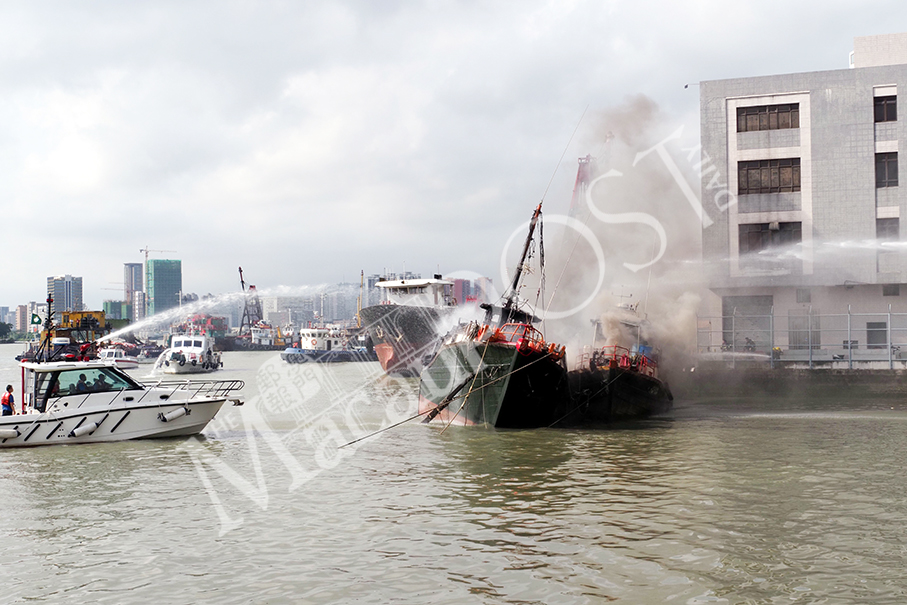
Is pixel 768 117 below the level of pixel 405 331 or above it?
above

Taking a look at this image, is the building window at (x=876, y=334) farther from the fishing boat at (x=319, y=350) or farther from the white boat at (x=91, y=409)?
the fishing boat at (x=319, y=350)

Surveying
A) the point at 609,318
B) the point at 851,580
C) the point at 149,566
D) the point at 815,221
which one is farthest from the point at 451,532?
the point at 815,221

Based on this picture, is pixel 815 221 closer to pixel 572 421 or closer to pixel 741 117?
pixel 741 117

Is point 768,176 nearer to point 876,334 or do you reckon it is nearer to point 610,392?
point 876,334

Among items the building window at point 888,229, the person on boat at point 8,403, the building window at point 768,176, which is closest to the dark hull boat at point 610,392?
the person on boat at point 8,403

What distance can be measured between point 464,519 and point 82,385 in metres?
16.7

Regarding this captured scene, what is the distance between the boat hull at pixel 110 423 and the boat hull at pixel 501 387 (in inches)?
356

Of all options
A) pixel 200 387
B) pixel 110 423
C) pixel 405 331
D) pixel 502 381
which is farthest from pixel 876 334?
pixel 110 423

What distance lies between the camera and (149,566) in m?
13.2

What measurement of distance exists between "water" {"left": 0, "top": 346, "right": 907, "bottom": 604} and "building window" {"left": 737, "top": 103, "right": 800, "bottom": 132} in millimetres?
31965

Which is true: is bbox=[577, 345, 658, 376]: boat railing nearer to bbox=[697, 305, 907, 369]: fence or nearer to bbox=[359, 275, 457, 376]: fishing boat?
bbox=[697, 305, 907, 369]: fence

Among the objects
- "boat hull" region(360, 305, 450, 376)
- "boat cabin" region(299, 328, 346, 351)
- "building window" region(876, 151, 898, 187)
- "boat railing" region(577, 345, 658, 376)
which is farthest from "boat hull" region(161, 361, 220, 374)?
"building window" region(876, 151, 898, 187)

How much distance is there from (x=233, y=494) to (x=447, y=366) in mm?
14670

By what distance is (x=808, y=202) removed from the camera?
53.4 m
